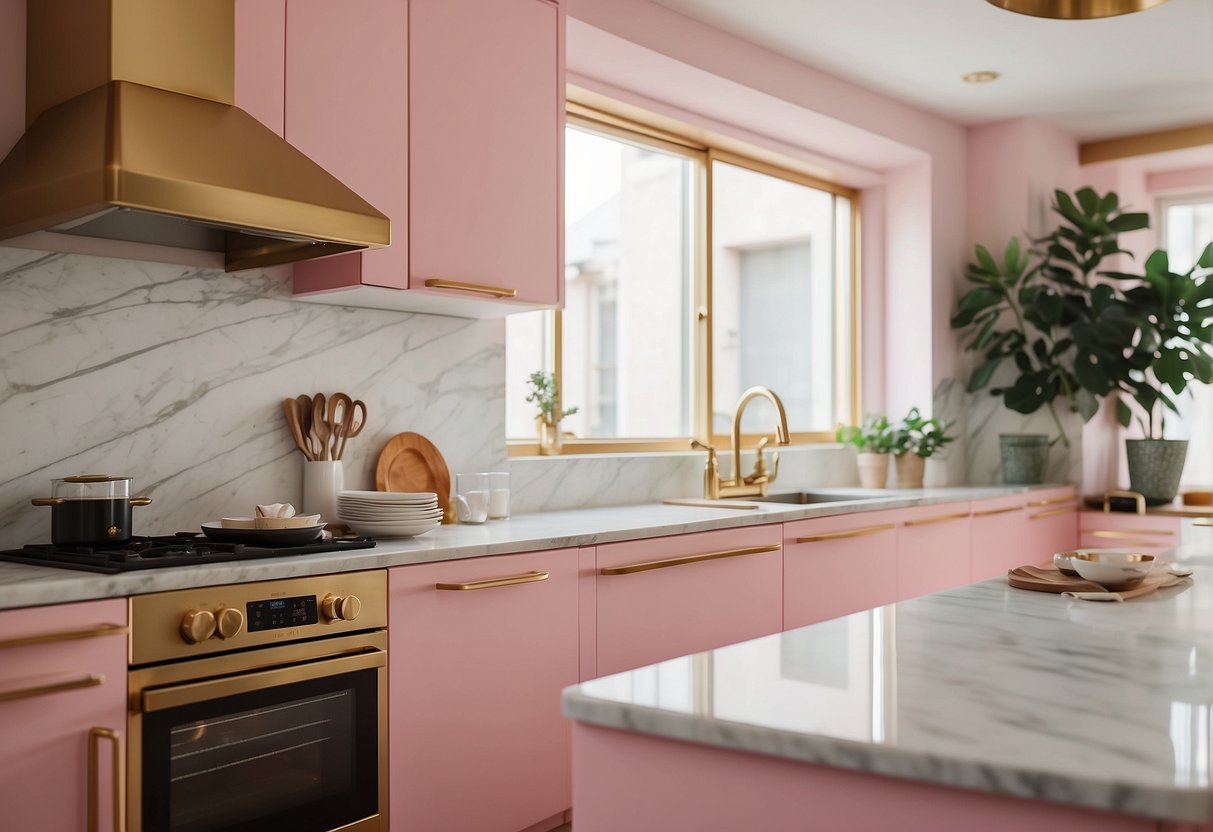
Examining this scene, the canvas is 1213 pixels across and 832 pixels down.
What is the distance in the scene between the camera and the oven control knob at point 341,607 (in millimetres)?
2135

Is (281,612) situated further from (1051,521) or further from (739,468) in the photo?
(1051,521)

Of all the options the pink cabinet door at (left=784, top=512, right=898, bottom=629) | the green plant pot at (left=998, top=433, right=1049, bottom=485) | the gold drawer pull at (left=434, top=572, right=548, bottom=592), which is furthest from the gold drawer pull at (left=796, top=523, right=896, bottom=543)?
the green plant pot at (left=998, top=433, right=1049, bottom=485)

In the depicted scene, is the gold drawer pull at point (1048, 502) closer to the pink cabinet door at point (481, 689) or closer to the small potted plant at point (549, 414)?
the small potted plant at point (549, 414)

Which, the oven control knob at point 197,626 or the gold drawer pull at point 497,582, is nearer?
the oven control knob at point 197,626

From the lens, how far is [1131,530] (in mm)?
4910

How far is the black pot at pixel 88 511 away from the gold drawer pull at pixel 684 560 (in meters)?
1.15

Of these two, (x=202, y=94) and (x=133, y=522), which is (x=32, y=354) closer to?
(x=133, y=522)

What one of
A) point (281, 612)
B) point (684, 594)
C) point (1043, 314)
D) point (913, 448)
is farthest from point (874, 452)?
point (281, 612)

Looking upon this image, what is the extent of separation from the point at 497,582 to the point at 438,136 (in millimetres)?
1125

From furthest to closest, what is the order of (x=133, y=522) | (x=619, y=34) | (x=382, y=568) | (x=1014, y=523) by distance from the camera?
(x=1014, y=523)
(x=619, y=34)
(x=133, y=522)
(x=382, y=568)

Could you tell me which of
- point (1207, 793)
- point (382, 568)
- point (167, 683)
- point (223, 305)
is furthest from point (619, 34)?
point (1207, 793)

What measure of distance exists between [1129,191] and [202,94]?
4.85m

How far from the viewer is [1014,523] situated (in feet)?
15.3

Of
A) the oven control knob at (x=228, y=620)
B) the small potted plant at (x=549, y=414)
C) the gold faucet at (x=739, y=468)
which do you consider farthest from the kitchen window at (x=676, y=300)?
the oven control knob at (x=228, y=620)
